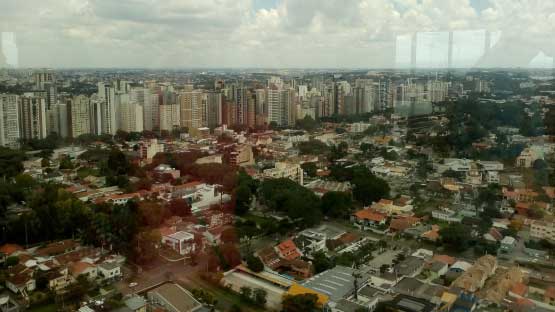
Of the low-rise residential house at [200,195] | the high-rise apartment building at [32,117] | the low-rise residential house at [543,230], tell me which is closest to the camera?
the low-rise residential house at [543,230]

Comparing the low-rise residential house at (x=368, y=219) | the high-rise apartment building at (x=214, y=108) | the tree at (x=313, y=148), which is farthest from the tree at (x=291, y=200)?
the high-rise apartment building at (x=214, y=108)

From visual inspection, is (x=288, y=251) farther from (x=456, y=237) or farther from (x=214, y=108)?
(x=214, y=108)

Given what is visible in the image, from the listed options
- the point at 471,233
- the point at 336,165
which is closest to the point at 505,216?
the point at 471,233

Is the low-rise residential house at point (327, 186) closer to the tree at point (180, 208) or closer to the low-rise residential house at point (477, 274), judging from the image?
the tree at point (180, 208)

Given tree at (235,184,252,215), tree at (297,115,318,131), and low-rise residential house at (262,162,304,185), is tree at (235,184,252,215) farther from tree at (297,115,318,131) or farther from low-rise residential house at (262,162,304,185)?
tree at (297,115,318,131)

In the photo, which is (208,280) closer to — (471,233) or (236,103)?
(471,233)

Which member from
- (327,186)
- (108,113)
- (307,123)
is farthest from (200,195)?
(307,123)
